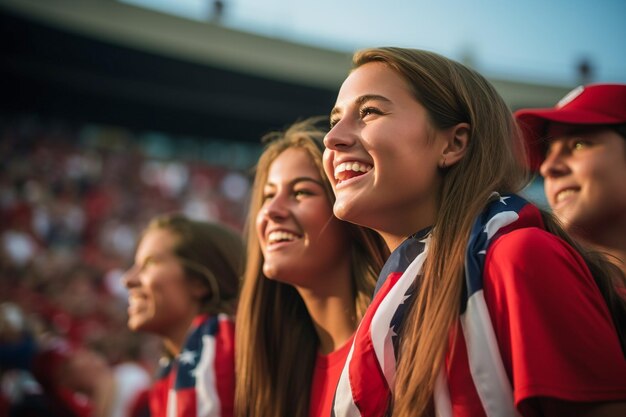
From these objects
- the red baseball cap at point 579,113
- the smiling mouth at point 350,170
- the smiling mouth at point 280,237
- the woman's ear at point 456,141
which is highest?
the red baseball cap at point 579,113

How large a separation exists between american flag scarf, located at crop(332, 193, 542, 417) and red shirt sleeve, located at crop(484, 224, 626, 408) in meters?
0.03

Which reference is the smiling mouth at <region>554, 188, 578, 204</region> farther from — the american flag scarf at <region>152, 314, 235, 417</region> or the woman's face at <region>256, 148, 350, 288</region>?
the american flag scarf at <region>152, 314, 235, 417</region>

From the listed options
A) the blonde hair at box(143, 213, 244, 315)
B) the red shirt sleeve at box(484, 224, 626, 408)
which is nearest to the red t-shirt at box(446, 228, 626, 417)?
the red shirt sleeve at box(484, 224, 626, 408)

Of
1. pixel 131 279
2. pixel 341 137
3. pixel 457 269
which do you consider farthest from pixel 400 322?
pixel 131 279

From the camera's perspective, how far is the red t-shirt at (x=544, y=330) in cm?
116

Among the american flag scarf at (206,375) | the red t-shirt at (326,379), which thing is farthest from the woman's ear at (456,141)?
the american flag scarf at (206,375)

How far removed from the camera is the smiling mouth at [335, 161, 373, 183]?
5.51ft

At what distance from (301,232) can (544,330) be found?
1127 millimetres

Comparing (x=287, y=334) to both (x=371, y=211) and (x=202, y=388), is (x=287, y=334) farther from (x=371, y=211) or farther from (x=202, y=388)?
(x=371, y=211)

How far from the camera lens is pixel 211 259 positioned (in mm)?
3115

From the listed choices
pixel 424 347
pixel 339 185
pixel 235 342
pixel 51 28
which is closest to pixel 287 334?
pixel 235 342

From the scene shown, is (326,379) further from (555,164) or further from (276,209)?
(555,164)

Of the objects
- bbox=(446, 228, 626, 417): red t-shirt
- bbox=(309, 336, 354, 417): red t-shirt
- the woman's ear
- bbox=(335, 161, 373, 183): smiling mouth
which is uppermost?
the woman's ear

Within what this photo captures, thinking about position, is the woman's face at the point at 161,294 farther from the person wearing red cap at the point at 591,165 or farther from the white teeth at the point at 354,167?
the person wearing red cap at the point at 591,165
